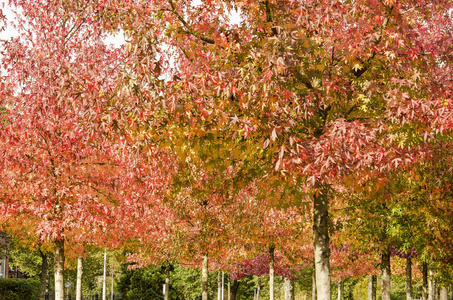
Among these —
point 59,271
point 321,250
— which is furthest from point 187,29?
point 59,271

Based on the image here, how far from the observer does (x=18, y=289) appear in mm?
37312

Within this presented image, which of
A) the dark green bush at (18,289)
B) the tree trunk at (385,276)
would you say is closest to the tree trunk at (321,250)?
the tree trunk at (385,276)

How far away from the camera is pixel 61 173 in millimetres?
13734

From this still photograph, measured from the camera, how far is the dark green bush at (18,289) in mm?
35000

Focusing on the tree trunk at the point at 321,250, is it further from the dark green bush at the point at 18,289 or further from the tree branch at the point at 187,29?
the dark green bush at the point at 18,289

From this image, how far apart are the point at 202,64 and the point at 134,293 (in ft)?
181

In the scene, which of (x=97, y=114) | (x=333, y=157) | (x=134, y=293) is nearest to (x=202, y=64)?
(x=97, y=114)

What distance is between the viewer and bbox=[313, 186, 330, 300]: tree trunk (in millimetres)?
9969

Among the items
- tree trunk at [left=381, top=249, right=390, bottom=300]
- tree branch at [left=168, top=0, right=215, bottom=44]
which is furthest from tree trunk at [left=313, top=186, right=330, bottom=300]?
tree trunk at [left=381, top=249, right=390, bottom=300]

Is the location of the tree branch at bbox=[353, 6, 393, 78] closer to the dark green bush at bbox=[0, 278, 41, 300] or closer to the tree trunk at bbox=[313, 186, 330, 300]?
the tree trunk at bbox=[313, 186, 330, 300]

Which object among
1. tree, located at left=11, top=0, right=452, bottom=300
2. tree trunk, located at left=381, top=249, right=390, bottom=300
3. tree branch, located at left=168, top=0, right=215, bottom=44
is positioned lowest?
tree trunk, located at left=381, top=249, right=390, bottom=300

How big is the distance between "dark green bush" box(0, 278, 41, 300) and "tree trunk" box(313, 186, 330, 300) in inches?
1214

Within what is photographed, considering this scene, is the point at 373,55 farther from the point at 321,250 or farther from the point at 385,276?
the point at 385,276

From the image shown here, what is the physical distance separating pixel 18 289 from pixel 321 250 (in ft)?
111
